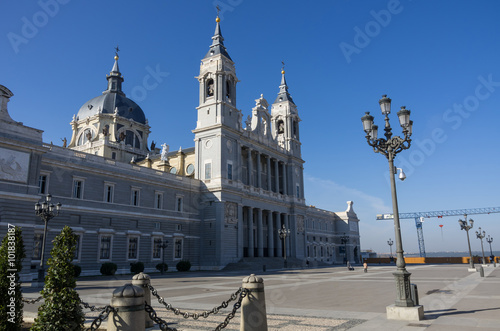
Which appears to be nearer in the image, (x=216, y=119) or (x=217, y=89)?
(x=216, y=119)

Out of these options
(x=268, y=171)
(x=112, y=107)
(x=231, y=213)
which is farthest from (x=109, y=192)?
(x=112, y=107)

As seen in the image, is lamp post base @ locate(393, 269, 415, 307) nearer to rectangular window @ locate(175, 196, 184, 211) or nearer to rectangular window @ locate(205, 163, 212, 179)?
rectangular window @ locate(175, 196, 184, 211)

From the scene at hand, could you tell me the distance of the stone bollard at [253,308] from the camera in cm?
916

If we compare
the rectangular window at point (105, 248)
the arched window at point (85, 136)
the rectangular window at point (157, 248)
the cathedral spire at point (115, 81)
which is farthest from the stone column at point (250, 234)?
the cathedral spire at point (115, 81)

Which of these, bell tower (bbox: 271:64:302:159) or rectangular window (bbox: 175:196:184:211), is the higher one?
bell tower (bbox: 271:64:302:159)

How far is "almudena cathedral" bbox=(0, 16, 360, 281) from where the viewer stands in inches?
1184

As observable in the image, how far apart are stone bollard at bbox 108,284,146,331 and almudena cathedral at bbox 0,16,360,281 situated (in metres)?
24.6

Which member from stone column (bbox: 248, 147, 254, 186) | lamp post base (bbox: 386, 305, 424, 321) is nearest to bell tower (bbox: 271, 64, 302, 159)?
stone column (bbox: 248, 147, 254, 186)

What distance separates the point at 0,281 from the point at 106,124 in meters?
64.7

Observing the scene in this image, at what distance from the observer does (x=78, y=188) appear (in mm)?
36156

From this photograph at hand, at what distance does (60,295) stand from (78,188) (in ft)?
104

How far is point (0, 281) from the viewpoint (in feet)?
24.5

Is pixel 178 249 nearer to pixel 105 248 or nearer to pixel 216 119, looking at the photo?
pixel 105 248

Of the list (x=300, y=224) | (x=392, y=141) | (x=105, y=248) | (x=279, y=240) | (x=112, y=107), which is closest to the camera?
(x=392, y=141)
